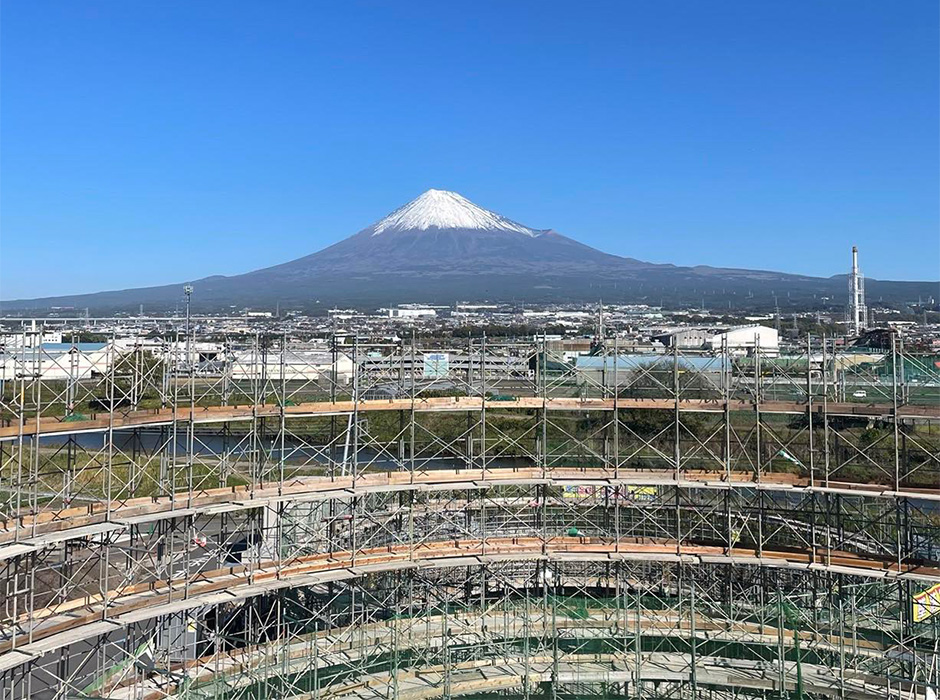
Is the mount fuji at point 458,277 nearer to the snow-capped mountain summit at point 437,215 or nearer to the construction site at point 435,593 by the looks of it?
the snow-capped mountain summit at point 437,215

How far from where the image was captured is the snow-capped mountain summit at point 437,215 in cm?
18150

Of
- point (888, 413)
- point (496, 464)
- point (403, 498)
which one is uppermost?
point (888, 413)

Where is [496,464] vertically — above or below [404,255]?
below

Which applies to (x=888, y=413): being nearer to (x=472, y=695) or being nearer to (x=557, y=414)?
(x=472, y=695)

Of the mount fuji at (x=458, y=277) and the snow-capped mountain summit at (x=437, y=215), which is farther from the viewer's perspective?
the snow-capped mountain summit at (x=437, y=215)

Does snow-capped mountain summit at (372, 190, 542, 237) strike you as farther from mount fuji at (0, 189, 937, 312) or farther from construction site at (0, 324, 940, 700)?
construction site at (0, 324, 940, 700)

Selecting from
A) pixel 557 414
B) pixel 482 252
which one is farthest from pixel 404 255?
pixel 557 414

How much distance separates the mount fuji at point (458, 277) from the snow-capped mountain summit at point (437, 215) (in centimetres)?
22

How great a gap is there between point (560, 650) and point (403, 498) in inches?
223

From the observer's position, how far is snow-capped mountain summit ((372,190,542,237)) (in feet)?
595

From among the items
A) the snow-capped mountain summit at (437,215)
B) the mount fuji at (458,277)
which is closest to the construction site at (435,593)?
the mount fuji at (458,277)

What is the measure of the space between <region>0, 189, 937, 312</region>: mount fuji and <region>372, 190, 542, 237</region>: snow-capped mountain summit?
0.22m

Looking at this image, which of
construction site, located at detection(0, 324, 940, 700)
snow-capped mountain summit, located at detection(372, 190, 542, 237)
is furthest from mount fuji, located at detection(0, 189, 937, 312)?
construction site, located at detection(0, 324, 940, 700)

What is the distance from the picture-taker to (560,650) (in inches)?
519
